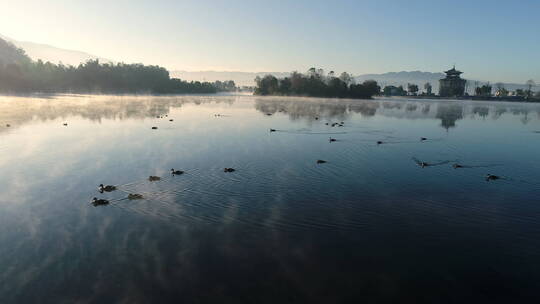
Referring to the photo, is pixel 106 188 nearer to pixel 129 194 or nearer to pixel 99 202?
pixel 129 194

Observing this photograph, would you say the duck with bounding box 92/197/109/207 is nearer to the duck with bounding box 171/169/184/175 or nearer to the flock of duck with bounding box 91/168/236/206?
the flock of duck with bounding box 91/168/236/206

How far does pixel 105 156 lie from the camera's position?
31734mm

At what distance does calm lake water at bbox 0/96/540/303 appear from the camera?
37.9 feet

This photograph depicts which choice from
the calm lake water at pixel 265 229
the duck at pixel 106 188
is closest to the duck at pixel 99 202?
the calm lake water at pixel 265 229

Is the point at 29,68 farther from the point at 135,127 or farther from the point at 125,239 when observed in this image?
the point at 125,239

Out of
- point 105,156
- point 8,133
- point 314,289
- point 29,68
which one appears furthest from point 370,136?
point 29,68

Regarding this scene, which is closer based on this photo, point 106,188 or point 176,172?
point 106,188

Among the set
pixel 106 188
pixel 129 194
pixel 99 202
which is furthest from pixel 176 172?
pixel 99 202

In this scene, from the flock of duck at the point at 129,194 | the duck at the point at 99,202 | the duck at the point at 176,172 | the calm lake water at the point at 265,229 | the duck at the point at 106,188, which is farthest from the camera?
the duck at the point at 176,172

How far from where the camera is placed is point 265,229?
16.2 meters

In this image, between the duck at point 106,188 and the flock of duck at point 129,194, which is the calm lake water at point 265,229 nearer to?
the flock of duck at point 129,194

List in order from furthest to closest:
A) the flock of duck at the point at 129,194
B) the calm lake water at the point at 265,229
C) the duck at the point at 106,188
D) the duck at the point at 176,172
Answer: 1. the duck at the point at 176,172
2. the duck at the point at 106,188
3. the flock of duck at the point at 129,194
4. the calm lake water at the point at 265,229

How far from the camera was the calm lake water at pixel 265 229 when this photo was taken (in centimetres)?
1156

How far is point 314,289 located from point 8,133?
49106 mm
